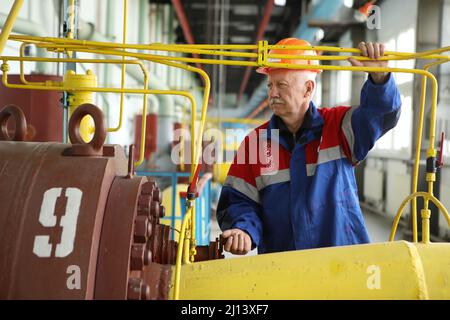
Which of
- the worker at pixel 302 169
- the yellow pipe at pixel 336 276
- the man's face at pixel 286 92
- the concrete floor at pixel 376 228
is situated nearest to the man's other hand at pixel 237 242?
the worker at pixel 302 169

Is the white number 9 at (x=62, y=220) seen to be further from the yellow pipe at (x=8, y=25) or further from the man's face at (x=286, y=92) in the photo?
the man's face at (x=286, y=92)

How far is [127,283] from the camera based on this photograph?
0.93 m

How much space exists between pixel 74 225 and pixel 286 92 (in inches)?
37.7

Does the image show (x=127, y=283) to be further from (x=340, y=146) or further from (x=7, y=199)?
(x=340, y=146)

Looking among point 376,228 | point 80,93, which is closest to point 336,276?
point 80,93

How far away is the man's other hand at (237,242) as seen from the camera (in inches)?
53.7

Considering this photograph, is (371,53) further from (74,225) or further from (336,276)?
(74,225)

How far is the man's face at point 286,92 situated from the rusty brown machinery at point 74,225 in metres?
0.74

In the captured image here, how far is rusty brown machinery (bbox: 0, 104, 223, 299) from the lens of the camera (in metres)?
0.89

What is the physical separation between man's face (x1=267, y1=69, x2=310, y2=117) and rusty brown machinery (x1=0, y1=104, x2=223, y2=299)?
0.74 metres
